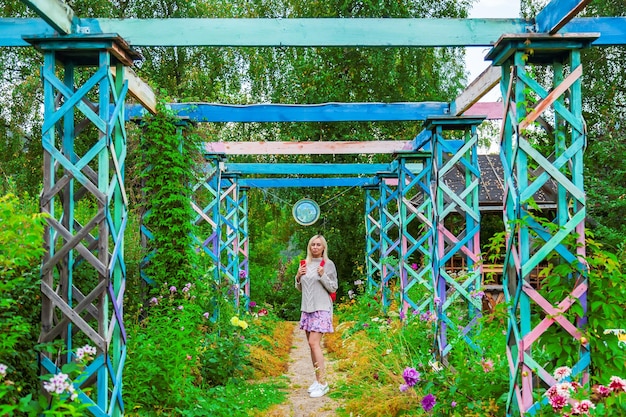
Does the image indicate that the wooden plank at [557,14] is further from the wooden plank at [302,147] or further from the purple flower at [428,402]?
the wooden plank at [302,147]

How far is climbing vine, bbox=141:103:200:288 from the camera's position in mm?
8258

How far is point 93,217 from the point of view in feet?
17.3

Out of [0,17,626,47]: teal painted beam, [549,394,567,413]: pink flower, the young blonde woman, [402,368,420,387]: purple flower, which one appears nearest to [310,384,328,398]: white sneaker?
the young blonde woman

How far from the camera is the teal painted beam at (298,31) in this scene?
5809 mm

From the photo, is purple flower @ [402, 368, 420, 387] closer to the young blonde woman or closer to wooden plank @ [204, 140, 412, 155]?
the young blonde woman

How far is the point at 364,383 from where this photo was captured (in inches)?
294

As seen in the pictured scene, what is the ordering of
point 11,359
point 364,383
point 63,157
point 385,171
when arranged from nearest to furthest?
point 11,359 < point 63,157 < point 364,383 < point 385,171

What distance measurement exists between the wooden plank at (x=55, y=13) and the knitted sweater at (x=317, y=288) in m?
4.27

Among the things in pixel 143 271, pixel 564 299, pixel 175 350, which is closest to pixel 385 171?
pixel 143 271

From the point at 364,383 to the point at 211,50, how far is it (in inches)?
609

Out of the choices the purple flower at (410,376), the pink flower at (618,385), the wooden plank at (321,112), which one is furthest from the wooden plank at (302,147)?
the pink flower at (618,385)

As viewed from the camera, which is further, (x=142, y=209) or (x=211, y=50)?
(x=211, y=50)

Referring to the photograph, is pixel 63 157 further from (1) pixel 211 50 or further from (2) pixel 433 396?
(1) pixel 211 50

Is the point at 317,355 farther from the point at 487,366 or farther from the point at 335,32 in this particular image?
the point at 335,32
